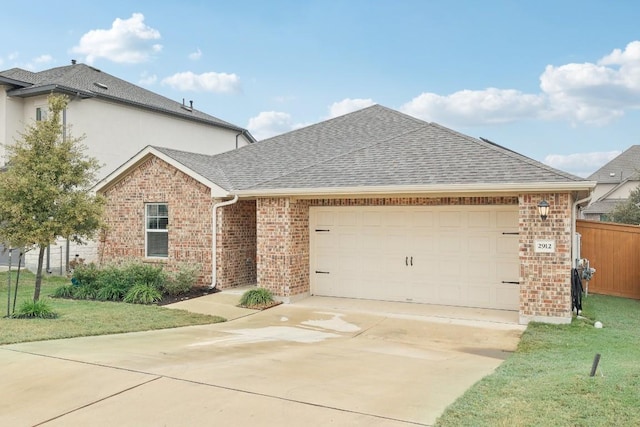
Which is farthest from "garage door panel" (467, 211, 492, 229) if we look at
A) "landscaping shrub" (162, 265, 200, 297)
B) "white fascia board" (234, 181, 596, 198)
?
"landscaping shrub" (162, 265, 200, 297)

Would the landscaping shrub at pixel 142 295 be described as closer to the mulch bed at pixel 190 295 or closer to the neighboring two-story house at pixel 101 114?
the mulch bed at pixel 190 295

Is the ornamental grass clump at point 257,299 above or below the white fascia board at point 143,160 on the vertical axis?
below

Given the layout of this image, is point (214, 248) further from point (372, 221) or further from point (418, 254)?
point (418, 254)

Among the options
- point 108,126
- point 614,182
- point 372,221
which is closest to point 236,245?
point 372,221

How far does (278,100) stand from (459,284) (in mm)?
14385

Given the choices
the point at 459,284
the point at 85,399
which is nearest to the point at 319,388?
the point at 85,399

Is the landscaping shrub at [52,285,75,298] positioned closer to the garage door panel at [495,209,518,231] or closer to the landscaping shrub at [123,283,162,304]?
the landscaping shrub at [123,283,162,304]

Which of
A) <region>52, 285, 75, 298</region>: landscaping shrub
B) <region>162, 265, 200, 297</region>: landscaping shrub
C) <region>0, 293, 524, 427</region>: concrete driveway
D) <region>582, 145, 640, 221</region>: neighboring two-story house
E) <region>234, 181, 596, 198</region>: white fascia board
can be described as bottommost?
<region>0, 293, 524, 427</region>: concrete driveway

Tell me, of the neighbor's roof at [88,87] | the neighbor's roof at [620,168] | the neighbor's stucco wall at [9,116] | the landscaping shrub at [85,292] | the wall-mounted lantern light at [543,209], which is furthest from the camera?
the neighbor's roof at [620,168]

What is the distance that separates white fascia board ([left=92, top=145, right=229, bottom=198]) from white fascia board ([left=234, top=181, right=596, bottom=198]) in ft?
2.94

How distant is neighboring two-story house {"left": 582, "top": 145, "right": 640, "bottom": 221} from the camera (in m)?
33.4

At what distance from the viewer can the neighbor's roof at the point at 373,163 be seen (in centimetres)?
933

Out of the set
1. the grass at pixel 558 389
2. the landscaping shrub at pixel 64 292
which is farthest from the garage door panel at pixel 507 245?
the landscaping shrub at pixel 64 292

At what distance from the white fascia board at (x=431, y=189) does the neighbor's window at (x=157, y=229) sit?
3.17 metres
